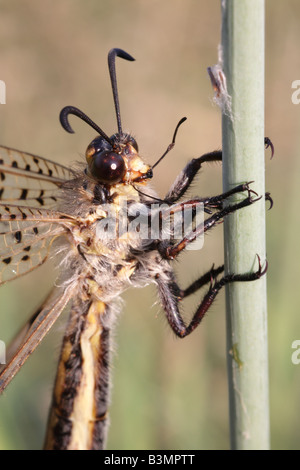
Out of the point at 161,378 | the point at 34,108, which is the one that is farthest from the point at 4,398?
the point at 34,108

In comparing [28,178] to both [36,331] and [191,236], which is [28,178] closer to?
[36,331]

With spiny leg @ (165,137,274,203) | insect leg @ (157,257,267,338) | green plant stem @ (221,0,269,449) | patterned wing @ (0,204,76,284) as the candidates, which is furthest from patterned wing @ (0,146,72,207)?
green plant stem @ (221,0,269,449)

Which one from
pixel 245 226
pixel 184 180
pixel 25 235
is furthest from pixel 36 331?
pixel 245 226

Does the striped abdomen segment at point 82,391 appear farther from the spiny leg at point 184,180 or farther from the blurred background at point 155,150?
the spiny leg at point 184,180

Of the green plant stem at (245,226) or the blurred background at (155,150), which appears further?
the blurred background at (155,150)

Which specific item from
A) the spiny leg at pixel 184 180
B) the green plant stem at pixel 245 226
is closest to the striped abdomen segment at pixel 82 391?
the spiny leg at pixel 184 180
